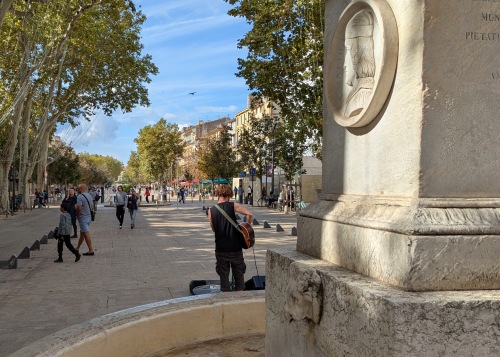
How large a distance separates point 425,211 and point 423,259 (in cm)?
25

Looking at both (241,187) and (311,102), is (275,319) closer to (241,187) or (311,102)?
(311,102)

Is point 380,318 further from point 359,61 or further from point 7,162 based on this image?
point 7,162

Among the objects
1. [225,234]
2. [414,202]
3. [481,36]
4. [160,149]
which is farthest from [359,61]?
[160,149]

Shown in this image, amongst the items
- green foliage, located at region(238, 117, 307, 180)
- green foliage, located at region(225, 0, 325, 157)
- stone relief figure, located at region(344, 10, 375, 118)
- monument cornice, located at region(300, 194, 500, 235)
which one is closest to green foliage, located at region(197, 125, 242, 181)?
green foliage, located at region(238, 117, 307, 180)

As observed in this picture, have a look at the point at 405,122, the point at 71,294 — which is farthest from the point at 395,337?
the point at 71,294

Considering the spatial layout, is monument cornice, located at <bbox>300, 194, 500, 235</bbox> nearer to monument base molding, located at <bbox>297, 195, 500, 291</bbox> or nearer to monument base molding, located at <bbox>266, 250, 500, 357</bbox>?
monument base molding, located at <bbox>297, 195, 500, 291</bbox>

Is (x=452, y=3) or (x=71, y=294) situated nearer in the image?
(x=452, y=3)

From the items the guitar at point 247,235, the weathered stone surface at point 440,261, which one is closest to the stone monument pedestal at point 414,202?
the weathered stone surface at point 440,261

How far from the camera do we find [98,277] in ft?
31.3

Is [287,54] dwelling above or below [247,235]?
above

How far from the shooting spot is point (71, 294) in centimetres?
803

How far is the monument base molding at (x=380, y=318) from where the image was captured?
2.08 meters

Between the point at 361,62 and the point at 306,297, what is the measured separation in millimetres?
1425

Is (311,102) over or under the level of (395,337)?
over
